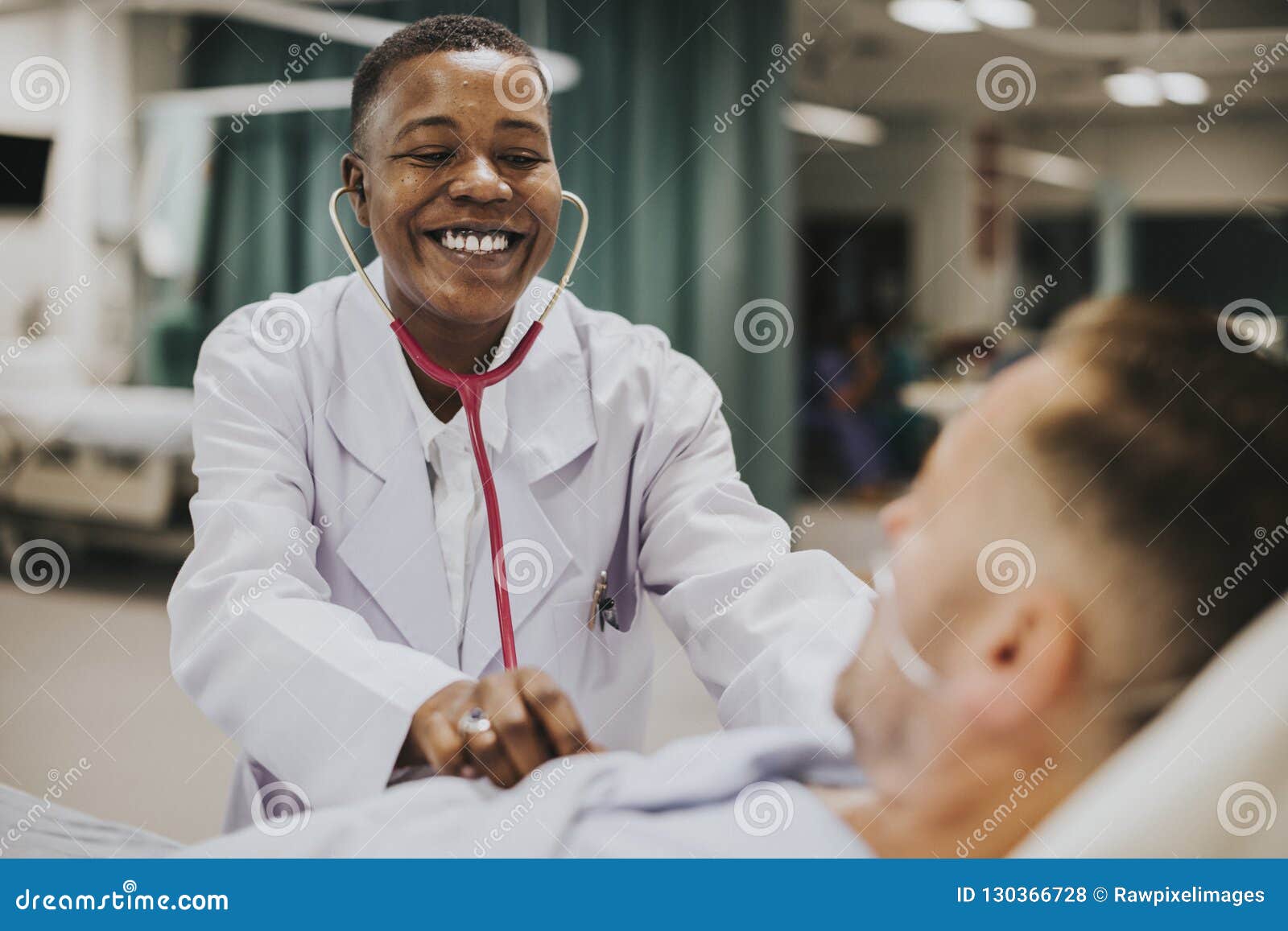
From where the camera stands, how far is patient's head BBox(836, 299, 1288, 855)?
2.69 feet

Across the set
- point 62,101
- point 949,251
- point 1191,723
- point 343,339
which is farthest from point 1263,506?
point 949,251

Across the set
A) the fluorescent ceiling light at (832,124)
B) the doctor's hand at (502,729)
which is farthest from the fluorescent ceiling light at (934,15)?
the doctor's hand at (502,729)

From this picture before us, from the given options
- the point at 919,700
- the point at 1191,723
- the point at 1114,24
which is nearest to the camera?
the point at 1191,723

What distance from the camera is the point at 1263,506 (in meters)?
0.82

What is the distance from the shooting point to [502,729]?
0.95m

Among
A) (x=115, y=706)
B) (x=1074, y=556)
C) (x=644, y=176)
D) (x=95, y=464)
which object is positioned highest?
(x=644, y=176)

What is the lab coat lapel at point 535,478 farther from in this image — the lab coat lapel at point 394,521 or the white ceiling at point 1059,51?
the white ceiling at point 1059,51

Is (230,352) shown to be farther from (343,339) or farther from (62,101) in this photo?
(62,101)

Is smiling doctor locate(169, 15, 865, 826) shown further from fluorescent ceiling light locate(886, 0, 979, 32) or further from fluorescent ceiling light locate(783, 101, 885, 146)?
fluorescent ceiling light locate(783, 101, 885, 146)

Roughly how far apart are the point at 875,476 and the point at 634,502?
0.87 metres

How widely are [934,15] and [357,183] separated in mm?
1044

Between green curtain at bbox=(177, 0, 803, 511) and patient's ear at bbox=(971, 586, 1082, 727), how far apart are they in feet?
2.07

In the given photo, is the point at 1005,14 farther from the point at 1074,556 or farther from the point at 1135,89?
the point at 1074,556

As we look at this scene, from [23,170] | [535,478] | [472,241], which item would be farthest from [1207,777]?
[23,170]
